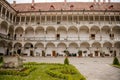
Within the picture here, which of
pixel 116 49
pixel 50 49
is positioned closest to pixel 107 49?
pixel 116 49

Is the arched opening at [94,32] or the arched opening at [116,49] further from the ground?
the arched opening at [94,32]

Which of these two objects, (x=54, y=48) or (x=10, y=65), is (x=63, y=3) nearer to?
(x=54, y=48)

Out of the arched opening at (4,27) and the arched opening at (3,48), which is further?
the arched opening at (4,27)

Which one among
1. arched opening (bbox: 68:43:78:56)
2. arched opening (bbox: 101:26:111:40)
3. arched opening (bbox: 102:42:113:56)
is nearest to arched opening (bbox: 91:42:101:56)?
arched opening (bbox: 102:42:113:56)

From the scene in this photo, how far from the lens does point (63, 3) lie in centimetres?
3391

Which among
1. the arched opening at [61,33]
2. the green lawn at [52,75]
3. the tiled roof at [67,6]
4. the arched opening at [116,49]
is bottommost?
the green lawn at [52,75]

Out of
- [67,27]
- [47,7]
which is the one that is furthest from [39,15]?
[67,27]

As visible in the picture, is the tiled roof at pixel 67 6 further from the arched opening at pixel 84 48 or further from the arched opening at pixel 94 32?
the arched opening at pixel 84 48

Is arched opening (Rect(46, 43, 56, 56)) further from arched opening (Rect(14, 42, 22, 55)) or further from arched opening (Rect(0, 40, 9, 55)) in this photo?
arched opening (Rect(0, 40, 9, 55))

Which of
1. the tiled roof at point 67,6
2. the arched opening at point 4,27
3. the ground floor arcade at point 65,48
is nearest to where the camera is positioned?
the arched opening at point 4,27

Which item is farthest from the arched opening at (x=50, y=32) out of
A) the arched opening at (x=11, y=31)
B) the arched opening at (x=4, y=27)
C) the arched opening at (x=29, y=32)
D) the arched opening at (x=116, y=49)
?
the arched opening at (x=116, y=49)

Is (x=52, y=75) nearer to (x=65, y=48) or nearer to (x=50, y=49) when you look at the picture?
(x=65, y=48)

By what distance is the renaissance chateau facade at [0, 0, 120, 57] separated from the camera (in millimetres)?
28672

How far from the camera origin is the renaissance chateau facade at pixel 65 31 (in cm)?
2867
